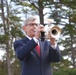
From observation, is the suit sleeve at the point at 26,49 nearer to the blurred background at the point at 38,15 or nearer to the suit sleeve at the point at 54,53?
the suit sleeve at the point at 54,53

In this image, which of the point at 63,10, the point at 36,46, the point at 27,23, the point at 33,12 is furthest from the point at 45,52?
the point at 33,12

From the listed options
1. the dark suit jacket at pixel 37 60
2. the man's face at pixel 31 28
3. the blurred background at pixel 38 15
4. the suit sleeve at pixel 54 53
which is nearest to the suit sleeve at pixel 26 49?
the dark suit jacket at pixel 37 60

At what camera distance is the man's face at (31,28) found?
3.24 metres

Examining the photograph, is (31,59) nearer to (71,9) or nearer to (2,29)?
(71,9)

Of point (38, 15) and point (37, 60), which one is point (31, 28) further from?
point (38, 15)

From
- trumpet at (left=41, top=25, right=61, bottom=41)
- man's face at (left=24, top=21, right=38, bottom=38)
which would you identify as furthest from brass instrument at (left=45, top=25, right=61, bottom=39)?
man's face at (left=24, top=21, right=38, bottom=38)

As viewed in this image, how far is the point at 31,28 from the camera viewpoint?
3.26 metres

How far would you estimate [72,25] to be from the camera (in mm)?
15039

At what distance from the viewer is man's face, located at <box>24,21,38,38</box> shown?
3244 millimetres

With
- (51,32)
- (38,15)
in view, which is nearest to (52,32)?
(51,32)

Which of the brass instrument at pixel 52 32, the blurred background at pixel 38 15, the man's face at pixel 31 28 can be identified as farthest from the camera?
the blurred background at pixel 38 15

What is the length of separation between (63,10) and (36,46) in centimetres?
1298

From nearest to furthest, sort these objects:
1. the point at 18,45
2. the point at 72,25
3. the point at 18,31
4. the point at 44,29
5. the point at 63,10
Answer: the point at 44,29, the point at 18,45, the point at 72,25, the point at 63,10, the point at 18,31

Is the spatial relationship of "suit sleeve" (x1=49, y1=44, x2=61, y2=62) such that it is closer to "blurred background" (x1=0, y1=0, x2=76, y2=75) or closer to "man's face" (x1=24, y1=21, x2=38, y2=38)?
"man's face" (x1=24, y1=21, x2=38, y2=38)
